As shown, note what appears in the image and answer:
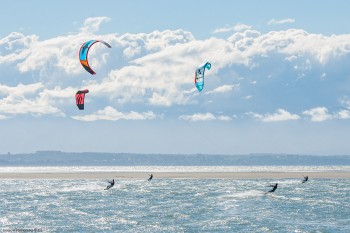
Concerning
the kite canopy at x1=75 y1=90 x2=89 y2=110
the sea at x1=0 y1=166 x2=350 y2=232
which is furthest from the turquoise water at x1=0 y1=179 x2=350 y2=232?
the kite canopy at x1=75 y1=90 x2=89 y2=110

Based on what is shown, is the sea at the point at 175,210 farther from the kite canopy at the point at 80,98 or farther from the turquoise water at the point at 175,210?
the kite canopy at the point at 80,98

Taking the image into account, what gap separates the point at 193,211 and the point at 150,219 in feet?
15.8

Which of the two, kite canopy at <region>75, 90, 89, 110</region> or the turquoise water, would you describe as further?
kite canopy at <region>75, 90, 89, 110</region>

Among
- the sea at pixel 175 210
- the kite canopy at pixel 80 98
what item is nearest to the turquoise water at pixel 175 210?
the sea at pixel 175 210

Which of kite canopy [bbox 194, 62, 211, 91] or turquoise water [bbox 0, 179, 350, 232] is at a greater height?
kite canopy [bbox 194, 62, 211, 91]

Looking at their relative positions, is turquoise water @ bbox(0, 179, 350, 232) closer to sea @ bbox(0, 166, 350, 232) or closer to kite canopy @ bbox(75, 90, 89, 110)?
sea @ bbox(0, 166, 350, 232)

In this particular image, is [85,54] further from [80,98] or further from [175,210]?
[175,210]

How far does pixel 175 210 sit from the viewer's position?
45.9 m

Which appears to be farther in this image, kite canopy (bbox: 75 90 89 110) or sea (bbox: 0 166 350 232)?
kite canopy (bbox: 75 90 89 110)

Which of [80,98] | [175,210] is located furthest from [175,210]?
[80,98]

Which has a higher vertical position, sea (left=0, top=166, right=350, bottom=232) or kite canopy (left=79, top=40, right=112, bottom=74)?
kite canopy (left=79, top=40, right=112, bottom=74)

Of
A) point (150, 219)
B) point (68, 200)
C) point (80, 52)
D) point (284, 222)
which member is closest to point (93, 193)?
point (68, 200)

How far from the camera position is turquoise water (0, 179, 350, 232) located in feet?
125

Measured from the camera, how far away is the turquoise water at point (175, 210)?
1506 inches
